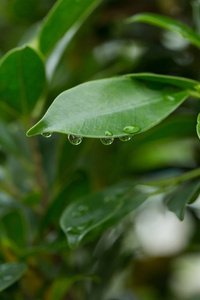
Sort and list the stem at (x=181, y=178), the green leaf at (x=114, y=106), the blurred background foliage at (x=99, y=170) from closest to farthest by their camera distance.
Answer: the green leaf at (x=114, y=106) → the stem at (x=181, y=178) → the blurred background foliage at (x=99, y=170)

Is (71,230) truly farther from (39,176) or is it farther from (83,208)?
(39,176)

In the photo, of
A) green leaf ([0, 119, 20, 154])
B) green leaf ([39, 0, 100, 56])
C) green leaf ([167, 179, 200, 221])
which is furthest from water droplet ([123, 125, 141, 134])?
green leaf ([0, 119, 20, 154])

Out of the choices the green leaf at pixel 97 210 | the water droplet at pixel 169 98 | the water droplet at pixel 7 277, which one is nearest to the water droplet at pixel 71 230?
the green leaf at pixel 97 210

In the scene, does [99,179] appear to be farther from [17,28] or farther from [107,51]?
[17,28]

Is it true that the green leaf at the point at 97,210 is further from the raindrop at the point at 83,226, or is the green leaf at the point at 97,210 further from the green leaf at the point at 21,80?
the green leaf at the point at 21,80

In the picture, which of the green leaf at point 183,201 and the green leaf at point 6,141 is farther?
the green leaf at point 6,141

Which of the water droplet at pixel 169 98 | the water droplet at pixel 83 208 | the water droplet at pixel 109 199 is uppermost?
the water droplet at pixel 169 98

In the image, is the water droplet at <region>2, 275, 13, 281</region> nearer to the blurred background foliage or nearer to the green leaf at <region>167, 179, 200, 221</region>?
the blurred background foliage
